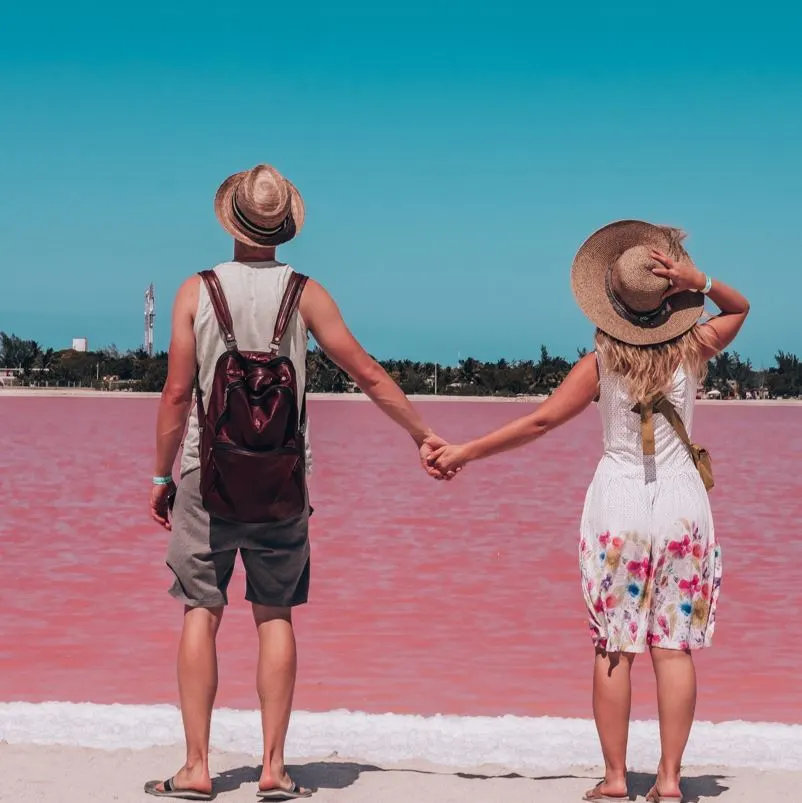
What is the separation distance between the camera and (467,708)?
5.96 m

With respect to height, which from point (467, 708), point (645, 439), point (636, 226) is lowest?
point (467, 708)

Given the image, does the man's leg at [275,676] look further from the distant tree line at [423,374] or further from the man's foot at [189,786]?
the distant tree line at [423,374]

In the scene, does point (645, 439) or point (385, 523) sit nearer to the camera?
point (645, 439)

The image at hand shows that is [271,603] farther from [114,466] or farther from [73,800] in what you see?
[114,466]

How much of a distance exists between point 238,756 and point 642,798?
1239mm

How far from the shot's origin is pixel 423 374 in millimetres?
83562

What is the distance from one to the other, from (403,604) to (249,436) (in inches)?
201

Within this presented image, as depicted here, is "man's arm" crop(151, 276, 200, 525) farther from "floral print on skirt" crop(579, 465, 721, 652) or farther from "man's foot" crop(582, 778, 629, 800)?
"man's foot" crop(582, 778, 629, 800)

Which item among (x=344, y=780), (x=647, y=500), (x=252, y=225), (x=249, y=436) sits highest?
(x=252, y=225)

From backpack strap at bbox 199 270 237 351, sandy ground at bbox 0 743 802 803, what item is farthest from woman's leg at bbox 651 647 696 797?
backpack strap at bbox 199 270 237 351

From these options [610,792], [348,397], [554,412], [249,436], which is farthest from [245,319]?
[348,397]

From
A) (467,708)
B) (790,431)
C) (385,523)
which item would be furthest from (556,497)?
(790,431)

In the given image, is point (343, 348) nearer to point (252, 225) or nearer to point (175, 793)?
point (252, 225)

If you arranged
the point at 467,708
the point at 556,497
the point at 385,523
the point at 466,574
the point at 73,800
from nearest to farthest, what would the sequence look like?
the point at 73,800
the point at 467,708
the point at 466,574
the point at 385,523
the point at 556,497
